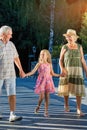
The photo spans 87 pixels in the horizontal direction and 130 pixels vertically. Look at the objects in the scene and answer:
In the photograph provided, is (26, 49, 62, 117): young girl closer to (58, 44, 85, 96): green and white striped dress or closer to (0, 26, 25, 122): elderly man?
(58, 44, 85, 96): green and white striped dress

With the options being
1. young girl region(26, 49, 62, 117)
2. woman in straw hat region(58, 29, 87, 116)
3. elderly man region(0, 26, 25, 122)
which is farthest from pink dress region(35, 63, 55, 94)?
elderly man region(0, 26, 25, 122)

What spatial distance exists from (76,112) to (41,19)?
3292cm

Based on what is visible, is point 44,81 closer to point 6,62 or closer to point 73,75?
point 73,75

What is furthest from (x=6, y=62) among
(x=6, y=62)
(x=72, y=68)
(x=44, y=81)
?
(x=72, y=68)

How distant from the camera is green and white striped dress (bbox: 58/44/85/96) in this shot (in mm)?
10656

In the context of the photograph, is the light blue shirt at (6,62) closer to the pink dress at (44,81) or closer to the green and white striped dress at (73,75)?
the pink dress at (44,81)

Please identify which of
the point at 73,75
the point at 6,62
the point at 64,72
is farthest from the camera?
the point at 73,75

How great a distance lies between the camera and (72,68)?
420 inches

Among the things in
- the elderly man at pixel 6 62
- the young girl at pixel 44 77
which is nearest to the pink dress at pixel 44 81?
the young girl at pixel 44 77

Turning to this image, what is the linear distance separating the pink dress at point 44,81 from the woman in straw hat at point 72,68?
0.91 feet

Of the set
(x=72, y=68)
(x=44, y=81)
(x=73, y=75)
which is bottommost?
(x=44, y=81)

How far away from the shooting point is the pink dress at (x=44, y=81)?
1068 cm

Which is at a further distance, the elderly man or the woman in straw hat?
the woman in straw hat

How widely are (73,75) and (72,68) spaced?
16cm
